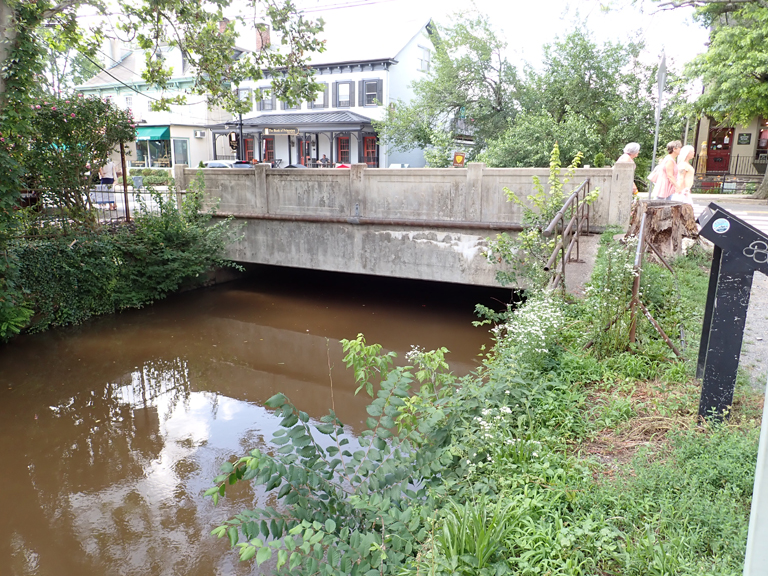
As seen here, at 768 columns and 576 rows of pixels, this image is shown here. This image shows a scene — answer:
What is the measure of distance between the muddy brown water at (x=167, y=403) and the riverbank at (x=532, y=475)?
6.53 feet

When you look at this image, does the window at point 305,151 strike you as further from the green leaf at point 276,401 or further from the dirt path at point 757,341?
the green leaf at point 276,401

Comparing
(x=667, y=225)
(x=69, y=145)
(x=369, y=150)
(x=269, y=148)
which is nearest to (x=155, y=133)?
(x=269, y=148)

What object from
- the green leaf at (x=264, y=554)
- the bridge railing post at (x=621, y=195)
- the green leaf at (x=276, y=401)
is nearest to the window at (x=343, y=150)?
the bridge railing post at (x=621, y=195)

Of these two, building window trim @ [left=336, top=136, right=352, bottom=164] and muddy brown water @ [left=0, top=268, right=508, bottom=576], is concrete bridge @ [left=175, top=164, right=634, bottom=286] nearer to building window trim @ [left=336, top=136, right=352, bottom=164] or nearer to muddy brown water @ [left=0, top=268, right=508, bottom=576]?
muddy brown water @ [left=0, top=268, right=508, bottom=576]

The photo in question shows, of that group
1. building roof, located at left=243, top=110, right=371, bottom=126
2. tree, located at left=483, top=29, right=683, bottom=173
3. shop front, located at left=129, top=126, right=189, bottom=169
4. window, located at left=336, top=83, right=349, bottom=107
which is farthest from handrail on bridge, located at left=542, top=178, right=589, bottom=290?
shop front, located at left=129, top=126, right=189, bottom=169

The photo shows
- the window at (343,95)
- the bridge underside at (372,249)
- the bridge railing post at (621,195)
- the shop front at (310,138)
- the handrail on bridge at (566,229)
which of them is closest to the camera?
the handrail on bridge at (566,229)

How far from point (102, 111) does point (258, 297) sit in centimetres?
564

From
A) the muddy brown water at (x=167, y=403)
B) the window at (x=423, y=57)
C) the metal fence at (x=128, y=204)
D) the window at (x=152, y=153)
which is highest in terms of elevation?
the window at (x=423, y=57)

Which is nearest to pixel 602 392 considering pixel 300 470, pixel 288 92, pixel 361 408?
pixel 300 470

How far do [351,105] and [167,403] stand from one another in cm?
2682

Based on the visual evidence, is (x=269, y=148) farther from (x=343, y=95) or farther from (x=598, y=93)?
(x=598, y=93)

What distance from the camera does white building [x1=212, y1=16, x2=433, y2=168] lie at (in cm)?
3097

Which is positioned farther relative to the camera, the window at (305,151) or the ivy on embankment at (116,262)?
the window at (305,151)

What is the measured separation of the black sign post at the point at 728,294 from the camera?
12.2 ft
